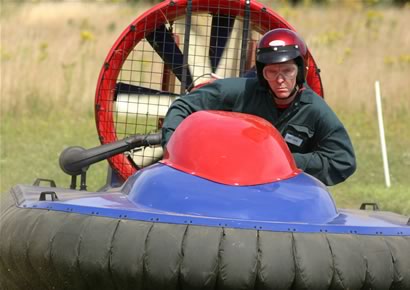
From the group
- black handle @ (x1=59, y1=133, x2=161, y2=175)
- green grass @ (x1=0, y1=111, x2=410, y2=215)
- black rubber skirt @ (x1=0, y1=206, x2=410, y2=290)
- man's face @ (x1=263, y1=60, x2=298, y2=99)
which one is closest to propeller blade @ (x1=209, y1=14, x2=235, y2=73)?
black handle @ (x1=59, y1=133, x2=161, y2=175)

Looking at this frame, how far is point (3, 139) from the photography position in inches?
466

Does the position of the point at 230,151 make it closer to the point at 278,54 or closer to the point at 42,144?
the point at 278,54

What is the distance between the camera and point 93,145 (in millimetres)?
11578

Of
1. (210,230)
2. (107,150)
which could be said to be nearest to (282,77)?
(107,150)

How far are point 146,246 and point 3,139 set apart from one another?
785cm

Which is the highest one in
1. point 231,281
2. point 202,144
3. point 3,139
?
point 202,144

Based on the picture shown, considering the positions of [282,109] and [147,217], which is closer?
[147,217]

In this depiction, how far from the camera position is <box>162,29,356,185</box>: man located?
525 cm

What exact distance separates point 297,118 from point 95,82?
9.13 m

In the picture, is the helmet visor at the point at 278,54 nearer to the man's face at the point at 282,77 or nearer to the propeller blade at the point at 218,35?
the man's face at the point at 282,77

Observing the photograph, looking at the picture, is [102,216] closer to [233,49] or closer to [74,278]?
[74,278]

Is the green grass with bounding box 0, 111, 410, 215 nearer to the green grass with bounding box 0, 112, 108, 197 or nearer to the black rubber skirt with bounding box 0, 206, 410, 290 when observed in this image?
the green grass with bounding box 0, 112, 108, 197

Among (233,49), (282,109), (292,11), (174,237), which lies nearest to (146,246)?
(174,237)

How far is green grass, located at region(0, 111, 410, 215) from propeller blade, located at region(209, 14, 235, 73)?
237cm
